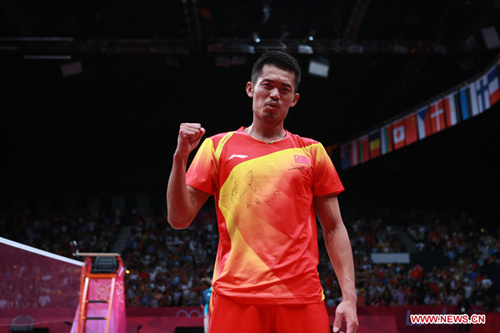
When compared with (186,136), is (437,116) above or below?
above

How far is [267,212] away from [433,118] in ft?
36.2

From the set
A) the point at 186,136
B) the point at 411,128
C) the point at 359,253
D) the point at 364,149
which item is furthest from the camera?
the point at 359,253

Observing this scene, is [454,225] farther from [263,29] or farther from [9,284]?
[9,284]

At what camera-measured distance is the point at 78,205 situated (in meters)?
21.0

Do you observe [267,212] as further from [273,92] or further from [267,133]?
[273,92]

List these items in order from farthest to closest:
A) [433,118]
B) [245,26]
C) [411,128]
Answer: [245,26] → [411,128] → [433,118]

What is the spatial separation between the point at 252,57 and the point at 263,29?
991 mm

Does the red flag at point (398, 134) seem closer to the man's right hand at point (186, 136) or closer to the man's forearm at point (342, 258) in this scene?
the man's forearm at point (342, 258)

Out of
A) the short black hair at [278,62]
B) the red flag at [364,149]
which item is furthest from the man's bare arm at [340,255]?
the red flag at [364,149]

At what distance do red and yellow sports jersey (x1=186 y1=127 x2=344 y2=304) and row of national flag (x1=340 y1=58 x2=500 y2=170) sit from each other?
9.11 meters

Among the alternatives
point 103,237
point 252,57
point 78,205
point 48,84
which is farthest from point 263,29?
point 78,205

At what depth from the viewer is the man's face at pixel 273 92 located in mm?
2146

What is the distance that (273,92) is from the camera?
2.13 metres

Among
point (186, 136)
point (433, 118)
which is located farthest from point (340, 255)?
point (433, 118)
